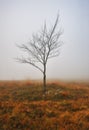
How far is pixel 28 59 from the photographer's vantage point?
29875mm

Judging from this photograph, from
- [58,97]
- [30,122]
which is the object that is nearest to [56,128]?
[30,122]

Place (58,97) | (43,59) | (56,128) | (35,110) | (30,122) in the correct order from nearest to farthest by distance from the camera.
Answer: (56,128) < (30,122) < (35,110) < (58,97) < (43,59)

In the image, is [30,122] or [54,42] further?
[54,42]

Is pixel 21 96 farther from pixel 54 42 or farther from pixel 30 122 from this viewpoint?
pixel 30 122

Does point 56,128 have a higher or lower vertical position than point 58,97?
lower

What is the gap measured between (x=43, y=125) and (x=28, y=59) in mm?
16754

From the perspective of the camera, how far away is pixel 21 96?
25.7 m

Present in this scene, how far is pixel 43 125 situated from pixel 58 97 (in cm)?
1086

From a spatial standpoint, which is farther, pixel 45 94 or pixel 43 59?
pixel 43 59

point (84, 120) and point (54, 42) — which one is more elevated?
point (54, 42)

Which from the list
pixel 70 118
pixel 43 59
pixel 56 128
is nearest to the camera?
pixel 56 128

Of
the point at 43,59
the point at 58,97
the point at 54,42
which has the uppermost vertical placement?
the point at 54,42

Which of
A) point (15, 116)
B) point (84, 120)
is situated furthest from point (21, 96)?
point (84, 120)

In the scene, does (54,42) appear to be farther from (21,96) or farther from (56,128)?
(56,128)
